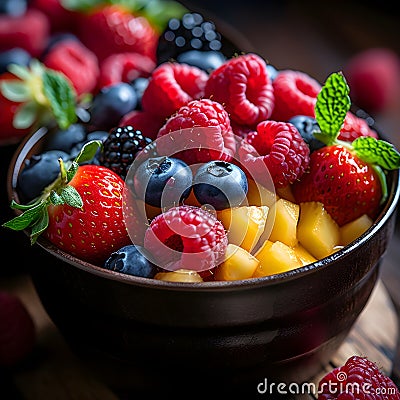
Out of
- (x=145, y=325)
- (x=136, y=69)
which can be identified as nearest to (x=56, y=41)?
(x=136, y=69)

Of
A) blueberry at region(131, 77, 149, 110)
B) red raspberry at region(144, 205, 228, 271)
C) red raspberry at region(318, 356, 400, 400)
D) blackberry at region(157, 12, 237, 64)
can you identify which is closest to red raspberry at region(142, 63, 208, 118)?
blueberry at region(131, 77, 149, 110)

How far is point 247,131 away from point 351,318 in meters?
0.31

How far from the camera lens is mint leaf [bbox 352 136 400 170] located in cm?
100

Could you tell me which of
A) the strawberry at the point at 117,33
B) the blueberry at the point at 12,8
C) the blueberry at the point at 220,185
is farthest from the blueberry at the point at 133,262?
the blueberry at the point at 12,8

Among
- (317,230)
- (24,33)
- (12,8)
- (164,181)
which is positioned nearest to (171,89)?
(164,181)

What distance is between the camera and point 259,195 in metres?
0.96

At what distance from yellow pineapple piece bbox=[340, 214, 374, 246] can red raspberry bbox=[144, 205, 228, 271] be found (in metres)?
0.19

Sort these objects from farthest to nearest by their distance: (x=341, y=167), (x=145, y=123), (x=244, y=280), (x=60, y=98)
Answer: (x=60, y=98) < (x=145, y=123) < (x=341, y=167) < (x=244, y=280)

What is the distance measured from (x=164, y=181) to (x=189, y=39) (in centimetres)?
62

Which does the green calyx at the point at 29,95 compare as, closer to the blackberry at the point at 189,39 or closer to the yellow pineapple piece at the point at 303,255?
the blackberry at the point at 189,39

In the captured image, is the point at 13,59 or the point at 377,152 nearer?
the point at 377,152

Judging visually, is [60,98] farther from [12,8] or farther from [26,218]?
[12,8]

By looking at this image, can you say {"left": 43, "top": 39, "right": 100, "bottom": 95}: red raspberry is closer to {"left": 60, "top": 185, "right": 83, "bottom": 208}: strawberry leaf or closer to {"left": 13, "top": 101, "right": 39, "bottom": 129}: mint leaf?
{"left": 13, "top": 101, "right": 39, "bottom": 129}: mint leaf

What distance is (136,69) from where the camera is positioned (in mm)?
1486
